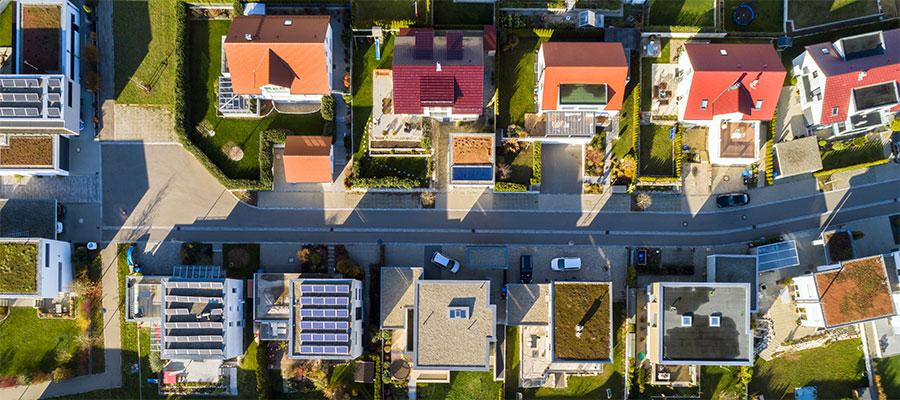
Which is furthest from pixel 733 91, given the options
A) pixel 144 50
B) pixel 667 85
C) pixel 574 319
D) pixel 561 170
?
pixel 144 50

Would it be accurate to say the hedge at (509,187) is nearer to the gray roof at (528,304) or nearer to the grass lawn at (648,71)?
the gray roof at (528,304)

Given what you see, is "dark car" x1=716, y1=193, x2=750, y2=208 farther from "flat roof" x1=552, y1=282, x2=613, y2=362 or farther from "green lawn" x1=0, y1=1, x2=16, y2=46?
"green lawn" x1=0, y1=1, x2=16, y2=46

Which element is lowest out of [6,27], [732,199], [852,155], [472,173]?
[732,199]

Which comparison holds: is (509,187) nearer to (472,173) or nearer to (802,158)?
(472,173)

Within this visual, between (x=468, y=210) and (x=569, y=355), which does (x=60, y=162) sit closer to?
(x=468, y=210)

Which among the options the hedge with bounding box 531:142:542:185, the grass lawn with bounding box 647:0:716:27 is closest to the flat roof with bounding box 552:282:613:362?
the hedge with bounding box 531:142:542:185

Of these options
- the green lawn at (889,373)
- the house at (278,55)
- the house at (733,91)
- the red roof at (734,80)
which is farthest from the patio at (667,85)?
the green lawn at (889,373)
